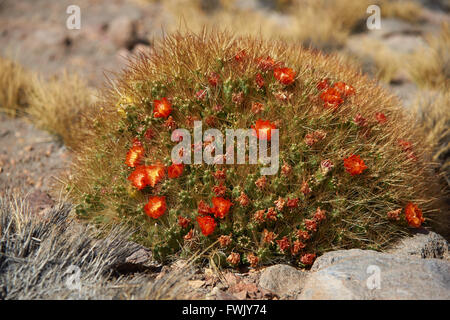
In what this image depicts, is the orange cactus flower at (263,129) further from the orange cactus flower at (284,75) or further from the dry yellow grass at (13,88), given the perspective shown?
the dry yellow grass at (13,88)

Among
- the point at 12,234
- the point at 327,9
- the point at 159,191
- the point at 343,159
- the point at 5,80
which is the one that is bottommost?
the point at 12,234

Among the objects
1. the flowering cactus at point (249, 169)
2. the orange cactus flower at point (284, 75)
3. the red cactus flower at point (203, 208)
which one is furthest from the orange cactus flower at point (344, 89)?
the red cactus flower at point (203, 208)

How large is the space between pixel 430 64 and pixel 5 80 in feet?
21.3

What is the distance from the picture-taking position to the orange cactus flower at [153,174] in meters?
3.06

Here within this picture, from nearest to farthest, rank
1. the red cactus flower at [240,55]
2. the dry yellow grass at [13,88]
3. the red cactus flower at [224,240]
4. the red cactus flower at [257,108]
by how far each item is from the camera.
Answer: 1. the red cactus flower at [224,240]
2. the red cactus flower at [257,108]
3. the red cactus flower at [240,55]
4. the dry yellow grass at [13,88]

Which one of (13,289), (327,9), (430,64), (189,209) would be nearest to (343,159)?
(189,209)

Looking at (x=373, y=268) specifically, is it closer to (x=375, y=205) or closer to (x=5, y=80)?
(x=375, y=205)

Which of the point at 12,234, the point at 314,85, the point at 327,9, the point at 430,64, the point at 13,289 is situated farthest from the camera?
the point at 327,9

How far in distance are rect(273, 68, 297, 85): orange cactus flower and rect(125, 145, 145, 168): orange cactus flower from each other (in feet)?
3.81

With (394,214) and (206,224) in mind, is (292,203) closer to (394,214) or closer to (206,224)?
(206,224)

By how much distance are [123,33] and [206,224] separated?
6310mm

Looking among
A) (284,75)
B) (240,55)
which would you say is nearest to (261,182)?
(284,75)

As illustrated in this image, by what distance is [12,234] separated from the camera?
9.60 feet

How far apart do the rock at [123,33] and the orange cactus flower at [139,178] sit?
5.76m
